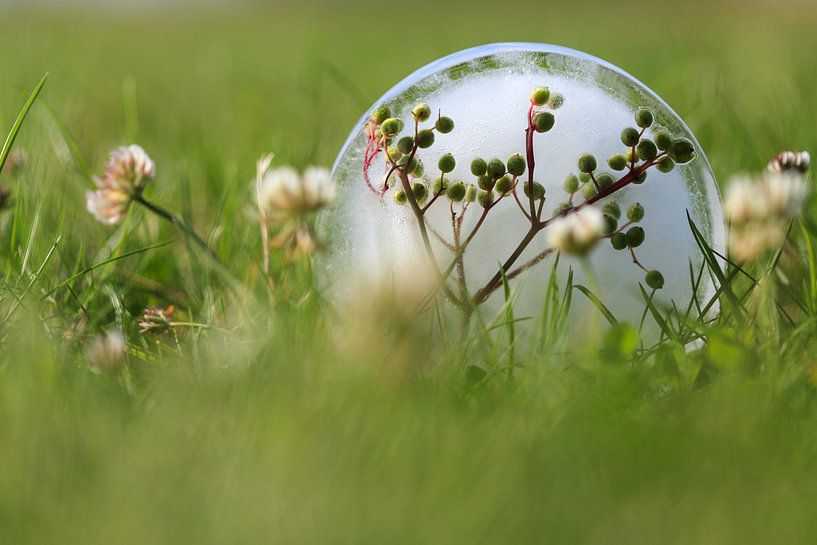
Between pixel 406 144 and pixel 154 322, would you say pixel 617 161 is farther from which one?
pixel 154 322

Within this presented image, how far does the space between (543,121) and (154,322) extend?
0.86 meters

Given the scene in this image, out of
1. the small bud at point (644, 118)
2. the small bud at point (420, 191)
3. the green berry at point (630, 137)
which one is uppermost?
the small bud at point (644, 118)

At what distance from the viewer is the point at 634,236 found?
178 centimetres

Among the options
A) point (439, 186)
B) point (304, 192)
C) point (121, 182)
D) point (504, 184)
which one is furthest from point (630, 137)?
point (121, 182)

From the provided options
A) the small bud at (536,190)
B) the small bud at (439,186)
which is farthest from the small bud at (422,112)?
the small bud at (536,190)

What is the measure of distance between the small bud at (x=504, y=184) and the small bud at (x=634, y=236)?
8.7 inches

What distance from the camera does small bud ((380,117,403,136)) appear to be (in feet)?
6.05

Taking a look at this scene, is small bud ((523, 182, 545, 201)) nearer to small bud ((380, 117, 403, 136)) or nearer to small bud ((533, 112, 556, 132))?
small bud ((533, 112, 556, 132))

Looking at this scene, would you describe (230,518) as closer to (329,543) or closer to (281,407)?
(329,543)

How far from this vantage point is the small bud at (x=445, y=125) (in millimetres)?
1814

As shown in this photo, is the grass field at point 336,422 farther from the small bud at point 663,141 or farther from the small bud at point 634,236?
the small bud at point 663,141

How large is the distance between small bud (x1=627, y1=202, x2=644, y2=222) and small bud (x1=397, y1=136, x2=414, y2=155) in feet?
1.31

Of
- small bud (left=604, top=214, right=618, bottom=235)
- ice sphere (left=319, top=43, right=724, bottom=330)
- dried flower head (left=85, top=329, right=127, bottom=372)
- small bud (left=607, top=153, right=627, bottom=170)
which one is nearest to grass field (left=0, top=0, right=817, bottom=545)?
dried flower head (left=85, top=329, right=127, bottom=372)

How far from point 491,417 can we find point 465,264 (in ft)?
1.15
